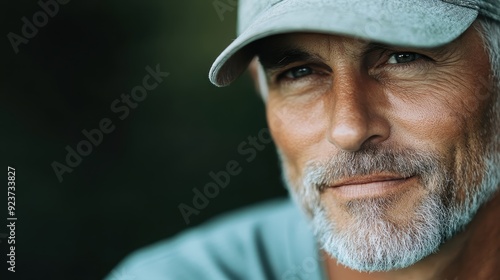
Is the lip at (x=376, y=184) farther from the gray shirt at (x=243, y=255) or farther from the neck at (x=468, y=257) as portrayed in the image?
the gray shirt at (x=243, y=255)

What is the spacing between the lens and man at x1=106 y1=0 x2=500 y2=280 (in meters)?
1.63

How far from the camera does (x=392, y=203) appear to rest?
1.75 m

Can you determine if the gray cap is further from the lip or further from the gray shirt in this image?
the gray shirt

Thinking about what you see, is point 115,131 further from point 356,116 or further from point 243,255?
point 356,116

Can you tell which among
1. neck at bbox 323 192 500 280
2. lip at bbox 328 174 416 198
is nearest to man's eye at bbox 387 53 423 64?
lip at bbox 328 174 416 198

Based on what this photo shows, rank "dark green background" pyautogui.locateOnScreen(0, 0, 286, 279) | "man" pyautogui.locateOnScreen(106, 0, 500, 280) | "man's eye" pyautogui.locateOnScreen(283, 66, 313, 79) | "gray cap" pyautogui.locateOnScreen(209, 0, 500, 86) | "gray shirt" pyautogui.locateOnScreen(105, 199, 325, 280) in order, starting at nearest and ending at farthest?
"gray cap" pyautogui.locateOnScreen(209, 0, 500, 86)
"man" pyautogui.locateOnScreen(106, 0, 500, 280)
"man's eye" pyautogui.locateOnScreen(283, 66, 313, 79)
"gray shirt" pyautogui.locateOnScreen(105, 199, 325, 280)
"dark green background" pyautogui.locateOnScreen(0, 0, 286, 279)

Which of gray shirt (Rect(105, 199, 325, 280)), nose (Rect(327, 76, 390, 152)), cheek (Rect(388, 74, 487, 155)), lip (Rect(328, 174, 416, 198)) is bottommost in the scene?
gray shirt (Rect(105, 199, 325, 280))

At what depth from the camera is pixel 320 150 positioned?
5.96 ft

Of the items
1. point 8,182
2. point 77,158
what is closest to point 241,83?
point 77,158

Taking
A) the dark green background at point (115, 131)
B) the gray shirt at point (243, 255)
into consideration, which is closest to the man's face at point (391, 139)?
the gray shirt at point (243, 255)

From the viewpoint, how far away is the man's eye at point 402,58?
5.79 feet

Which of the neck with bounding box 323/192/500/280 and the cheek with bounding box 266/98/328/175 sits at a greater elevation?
the cheek with bounding box 266/98/328/175

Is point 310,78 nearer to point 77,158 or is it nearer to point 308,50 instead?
point 308,50

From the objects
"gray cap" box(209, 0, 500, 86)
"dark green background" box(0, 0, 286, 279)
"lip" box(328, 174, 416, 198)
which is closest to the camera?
"gray cap" box(209, 0, 500, 86)
